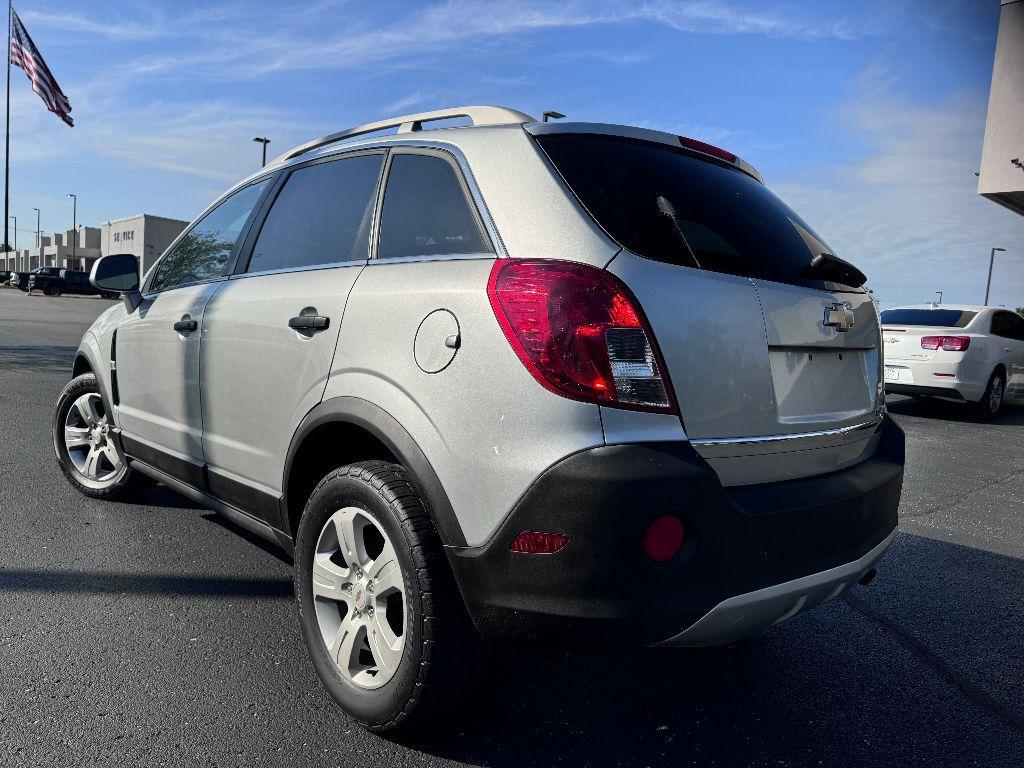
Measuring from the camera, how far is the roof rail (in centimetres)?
247

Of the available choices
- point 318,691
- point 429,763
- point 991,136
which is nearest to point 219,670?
point 318,691

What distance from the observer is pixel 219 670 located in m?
2.63

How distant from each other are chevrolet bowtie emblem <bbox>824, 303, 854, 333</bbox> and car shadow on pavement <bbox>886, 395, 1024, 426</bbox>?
30.4 feet

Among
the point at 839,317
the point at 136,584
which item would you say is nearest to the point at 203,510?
the point at 136,584

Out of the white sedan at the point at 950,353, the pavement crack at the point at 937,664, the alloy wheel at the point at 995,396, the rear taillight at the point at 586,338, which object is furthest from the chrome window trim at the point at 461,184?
the alloy wheel at the point at 995,396

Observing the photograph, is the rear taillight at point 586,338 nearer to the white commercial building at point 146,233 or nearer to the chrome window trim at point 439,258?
the chrome window trim at point 439,258

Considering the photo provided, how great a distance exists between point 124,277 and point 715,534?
11.7 feet

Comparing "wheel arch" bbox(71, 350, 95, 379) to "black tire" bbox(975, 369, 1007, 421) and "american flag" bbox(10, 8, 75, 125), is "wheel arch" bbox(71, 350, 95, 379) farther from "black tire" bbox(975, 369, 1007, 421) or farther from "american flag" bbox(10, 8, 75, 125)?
"american flag" bbox(10, 8, 75, 125)

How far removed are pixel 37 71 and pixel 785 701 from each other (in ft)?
111

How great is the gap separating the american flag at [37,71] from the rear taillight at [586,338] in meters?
32.2

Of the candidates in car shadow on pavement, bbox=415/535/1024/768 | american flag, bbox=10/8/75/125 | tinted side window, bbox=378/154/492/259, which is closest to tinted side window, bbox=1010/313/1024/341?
car shadow on pavement, bbox=415/535/1024/768

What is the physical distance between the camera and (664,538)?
6.13 feet

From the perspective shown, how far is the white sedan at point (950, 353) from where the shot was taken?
32.9 ft

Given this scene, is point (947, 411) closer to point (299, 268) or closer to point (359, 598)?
point (299, 268)
